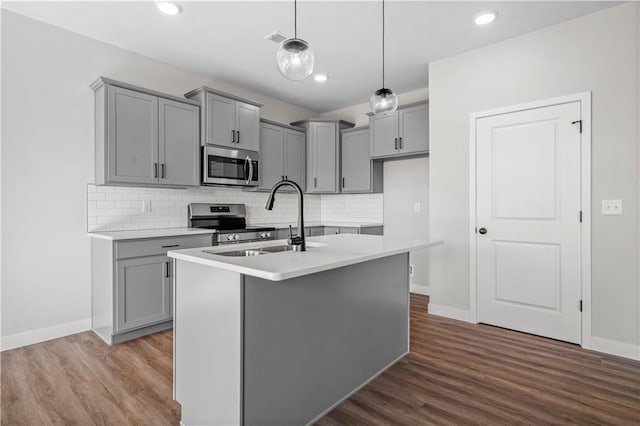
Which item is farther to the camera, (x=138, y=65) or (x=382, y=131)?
(x=382, y=131)

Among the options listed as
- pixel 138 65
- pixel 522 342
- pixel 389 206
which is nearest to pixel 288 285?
pixel 522 342

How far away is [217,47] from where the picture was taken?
342cm

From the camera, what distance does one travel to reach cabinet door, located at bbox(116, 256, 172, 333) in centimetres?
290

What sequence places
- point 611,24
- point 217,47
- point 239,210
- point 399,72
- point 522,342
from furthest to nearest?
point 239,210 → point 399,72 → point 217,47 → point 522,342 → point 611,24

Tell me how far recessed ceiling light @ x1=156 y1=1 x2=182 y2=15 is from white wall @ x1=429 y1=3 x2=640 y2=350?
8.75ft

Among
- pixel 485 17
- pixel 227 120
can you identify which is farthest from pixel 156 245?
pixel 485 17

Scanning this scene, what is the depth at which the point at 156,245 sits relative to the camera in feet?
10.2

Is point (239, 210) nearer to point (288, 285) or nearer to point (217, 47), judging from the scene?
point (217, 47)

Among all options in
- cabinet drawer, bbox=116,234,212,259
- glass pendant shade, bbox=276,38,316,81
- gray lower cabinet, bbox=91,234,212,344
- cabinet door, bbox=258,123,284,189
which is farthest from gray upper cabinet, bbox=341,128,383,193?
glass pendant shade, bbox=276,38,316,81

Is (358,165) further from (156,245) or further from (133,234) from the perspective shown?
(133,234)

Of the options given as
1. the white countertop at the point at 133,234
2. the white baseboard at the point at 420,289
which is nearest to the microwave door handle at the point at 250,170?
the white countertop at the point at 133,234

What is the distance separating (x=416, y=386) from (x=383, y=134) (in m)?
3.28

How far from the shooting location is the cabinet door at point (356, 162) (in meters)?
4.94

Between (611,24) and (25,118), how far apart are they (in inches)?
191
